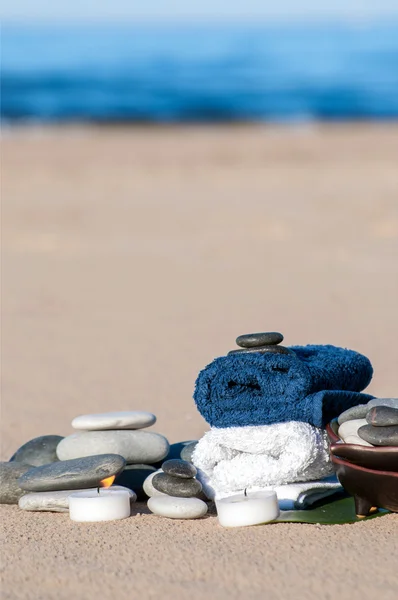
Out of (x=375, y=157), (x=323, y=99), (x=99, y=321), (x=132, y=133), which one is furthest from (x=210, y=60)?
(x=99, y=321)

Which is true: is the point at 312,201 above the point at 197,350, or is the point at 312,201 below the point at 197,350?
above

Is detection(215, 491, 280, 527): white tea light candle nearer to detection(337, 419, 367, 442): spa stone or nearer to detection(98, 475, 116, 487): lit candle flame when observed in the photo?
detection(337, 419, 367, 442): spa stone

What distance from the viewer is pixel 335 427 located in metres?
3.50

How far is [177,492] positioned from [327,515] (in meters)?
0.54

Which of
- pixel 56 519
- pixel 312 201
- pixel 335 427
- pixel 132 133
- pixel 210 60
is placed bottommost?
pixel 56 519

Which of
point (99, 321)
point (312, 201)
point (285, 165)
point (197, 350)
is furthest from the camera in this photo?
point (285, 165)

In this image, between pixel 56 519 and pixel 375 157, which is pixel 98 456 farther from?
pixel 375 157

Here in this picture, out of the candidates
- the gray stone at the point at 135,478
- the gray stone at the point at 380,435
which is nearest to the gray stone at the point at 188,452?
the gray stone at the point at 135,478

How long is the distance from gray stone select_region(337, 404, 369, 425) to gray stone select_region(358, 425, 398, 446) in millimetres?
175

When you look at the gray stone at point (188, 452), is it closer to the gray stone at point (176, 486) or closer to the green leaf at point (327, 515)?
the gray stone at point (176, 486)

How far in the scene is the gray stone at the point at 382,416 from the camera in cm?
326

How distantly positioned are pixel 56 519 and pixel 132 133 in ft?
66.6

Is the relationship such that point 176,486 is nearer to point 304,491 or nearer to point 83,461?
point 83,461

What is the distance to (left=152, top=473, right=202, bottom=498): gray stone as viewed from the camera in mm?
3627
